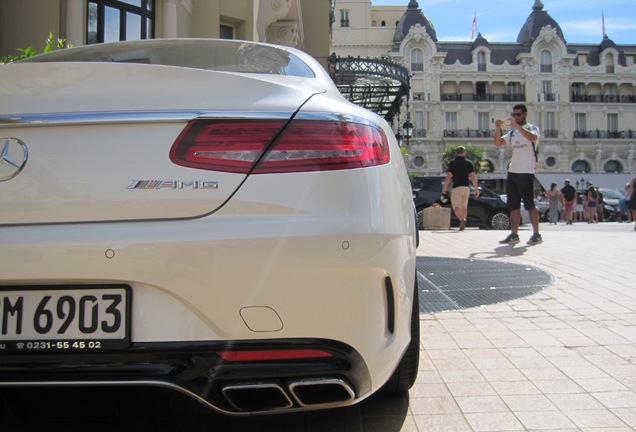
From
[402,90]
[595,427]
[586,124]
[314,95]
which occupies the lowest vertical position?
[595,427]

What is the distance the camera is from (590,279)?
5.47m

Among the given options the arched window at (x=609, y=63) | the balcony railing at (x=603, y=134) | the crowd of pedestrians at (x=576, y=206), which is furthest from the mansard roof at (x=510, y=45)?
the crowd of pedestrians at (x=576, y=206)

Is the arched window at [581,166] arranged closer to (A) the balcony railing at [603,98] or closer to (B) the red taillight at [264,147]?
(A) the balcony railing at [603,98]

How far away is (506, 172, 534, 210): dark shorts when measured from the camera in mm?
8211

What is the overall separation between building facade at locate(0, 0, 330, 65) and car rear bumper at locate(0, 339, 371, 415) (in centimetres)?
753

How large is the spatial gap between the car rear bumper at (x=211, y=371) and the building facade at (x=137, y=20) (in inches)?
296

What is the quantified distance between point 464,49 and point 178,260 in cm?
7638

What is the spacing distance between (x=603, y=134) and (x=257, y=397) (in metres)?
75.1

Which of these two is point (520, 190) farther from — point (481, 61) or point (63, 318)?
point (481, 61)

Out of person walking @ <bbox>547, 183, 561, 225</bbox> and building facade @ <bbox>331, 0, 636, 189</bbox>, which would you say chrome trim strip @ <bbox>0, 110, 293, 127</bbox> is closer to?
person walking @ <bbox>547, 183, 561, 225</bbox>

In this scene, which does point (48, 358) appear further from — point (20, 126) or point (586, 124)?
point (586, 124)

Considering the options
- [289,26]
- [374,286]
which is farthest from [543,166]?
[374,286]

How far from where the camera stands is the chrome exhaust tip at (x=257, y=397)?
5.74 ft

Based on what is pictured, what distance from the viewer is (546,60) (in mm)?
71000
